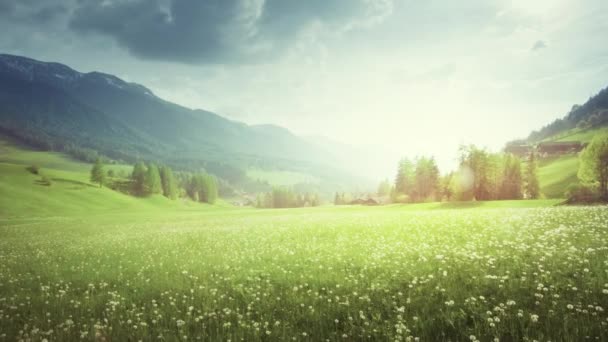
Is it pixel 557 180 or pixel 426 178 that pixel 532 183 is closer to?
pixel 426 178

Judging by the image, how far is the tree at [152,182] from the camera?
412ft

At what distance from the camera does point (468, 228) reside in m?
15.8

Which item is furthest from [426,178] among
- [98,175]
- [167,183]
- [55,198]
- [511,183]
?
[98,175]

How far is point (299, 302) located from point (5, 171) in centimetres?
14567

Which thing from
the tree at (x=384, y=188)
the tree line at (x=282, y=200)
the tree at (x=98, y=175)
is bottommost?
the tree line at (x=282, y=200)

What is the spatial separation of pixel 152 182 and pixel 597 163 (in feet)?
466

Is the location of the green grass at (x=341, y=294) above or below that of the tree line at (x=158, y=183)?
below

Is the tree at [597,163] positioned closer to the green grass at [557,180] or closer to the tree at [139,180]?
the green grass at [557,180]

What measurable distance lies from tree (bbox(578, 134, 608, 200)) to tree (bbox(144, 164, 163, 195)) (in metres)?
140

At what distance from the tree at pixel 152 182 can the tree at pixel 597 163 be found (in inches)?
5524

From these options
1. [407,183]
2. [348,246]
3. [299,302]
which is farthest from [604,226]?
[407,183]

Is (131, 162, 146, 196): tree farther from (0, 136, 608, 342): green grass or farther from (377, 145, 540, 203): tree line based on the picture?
(0, 136, 608, 342): green grass

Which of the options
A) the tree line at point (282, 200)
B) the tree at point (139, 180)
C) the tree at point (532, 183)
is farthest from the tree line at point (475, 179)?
the tree at point (139, 180)

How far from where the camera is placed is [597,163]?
5531 centimetres
